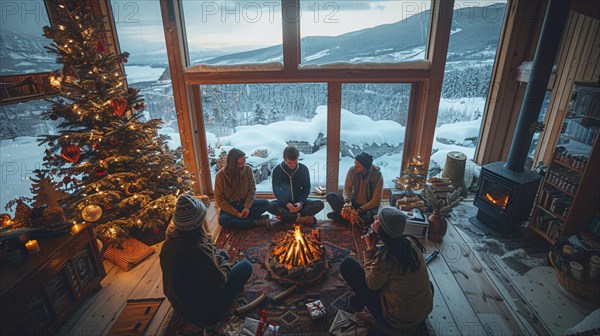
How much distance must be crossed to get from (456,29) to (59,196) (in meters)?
5.21

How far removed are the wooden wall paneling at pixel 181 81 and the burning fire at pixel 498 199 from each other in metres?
4.20

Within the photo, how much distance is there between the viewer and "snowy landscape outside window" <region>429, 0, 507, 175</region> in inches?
166

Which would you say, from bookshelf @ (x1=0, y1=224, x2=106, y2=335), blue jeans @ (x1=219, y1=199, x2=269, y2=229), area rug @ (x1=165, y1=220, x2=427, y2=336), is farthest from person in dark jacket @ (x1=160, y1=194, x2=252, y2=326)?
blue jeans @ (x1=219, y1=199, x2=269, y2=229)

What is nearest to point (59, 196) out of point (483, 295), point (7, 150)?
point (7, 150)

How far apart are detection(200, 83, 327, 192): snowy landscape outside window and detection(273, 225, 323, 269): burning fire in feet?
6.68

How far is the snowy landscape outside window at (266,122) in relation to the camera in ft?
14.9

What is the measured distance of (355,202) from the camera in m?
4.09

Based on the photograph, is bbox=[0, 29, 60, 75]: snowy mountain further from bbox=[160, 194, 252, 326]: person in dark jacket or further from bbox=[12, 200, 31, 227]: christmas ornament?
bbox=[160, 194, 252, 326]: person in dark jacket

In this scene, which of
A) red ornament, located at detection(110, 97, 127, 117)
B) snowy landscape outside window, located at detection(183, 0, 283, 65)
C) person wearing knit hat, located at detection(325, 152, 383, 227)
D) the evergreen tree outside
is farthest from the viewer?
the evergreen tree outside

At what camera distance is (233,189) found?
159 inches

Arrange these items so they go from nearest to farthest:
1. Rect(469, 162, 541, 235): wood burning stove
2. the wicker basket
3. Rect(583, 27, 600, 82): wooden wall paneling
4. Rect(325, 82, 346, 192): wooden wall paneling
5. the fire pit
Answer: the wicker basket, the fire pit, Rect(583, 27, 600, 82): wooden wall paneling, Rect(469, 162, 541, 235): wood burning stove, Rect(325, 82, 346, 192): wooden wall paneling

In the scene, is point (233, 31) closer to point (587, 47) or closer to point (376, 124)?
point (376, 124)

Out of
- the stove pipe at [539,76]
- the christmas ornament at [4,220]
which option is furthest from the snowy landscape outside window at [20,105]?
the stove pipe at [539,76]

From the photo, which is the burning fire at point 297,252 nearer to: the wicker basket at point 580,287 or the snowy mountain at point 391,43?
the wicker basket at point 580,287
